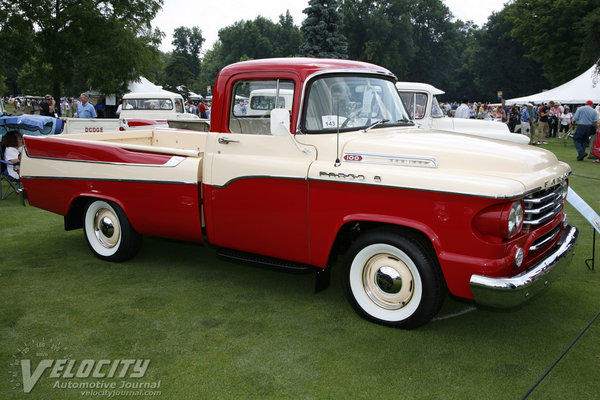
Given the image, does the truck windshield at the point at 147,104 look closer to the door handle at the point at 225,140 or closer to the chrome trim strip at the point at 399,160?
the door handle at the point at 225,140

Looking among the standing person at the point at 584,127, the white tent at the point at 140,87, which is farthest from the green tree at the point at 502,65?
the standing person at the point at 584,127

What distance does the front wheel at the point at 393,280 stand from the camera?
12.4 ft

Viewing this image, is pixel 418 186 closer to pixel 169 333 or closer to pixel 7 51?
pixel 169 333

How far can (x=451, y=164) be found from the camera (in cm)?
377

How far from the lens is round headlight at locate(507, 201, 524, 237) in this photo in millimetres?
3467

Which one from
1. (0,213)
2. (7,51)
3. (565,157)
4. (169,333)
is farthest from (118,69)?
(169,333)

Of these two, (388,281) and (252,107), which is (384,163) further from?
(252,107)

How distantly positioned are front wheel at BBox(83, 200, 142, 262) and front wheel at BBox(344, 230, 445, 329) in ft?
8.64

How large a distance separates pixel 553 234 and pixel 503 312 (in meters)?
0.79

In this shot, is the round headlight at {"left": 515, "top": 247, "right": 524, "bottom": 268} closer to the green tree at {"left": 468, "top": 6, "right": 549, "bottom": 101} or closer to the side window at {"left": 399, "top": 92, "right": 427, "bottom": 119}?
the side window at {"left": 399, "top": 92, "right": 427, "bottom": 119}

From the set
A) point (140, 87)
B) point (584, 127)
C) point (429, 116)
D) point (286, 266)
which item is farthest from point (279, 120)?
point (140, 87)

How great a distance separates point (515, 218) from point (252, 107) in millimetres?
2504

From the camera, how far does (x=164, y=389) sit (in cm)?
324

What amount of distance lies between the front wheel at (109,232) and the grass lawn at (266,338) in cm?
18
